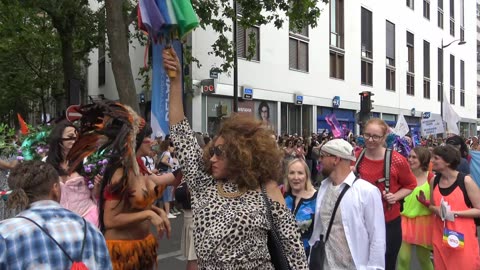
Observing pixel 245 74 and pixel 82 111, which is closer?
pixel 82 111

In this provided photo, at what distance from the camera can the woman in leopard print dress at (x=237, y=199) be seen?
2.41m

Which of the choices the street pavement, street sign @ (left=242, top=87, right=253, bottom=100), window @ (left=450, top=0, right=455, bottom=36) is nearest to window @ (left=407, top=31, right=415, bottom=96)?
window @ (left=450, top=0, right=455, bottom=36)

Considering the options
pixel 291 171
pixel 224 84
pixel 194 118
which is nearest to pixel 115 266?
pixel 291 171

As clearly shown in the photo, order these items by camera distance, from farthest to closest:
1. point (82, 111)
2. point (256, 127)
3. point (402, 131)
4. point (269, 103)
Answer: point (269, 103) → point (402, 131) → point (82, 111) → point (256, 127)

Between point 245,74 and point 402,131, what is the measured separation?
30.9ft

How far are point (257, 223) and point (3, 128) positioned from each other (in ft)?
15.1

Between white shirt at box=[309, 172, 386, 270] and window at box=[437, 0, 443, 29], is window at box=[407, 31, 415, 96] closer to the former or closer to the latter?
window at box=[437, 0, 443, 29]

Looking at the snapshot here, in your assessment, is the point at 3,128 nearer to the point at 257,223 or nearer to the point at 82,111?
the point at 82,111

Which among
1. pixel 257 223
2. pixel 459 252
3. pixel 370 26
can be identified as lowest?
pixel 459 252

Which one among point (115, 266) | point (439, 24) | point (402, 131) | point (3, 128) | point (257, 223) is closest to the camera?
point (257, 223)

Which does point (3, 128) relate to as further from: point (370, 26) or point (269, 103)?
point (370, 26)

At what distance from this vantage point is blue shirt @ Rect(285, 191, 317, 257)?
4180mm

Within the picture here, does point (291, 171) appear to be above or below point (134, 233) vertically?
above

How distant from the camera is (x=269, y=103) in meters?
22.1
